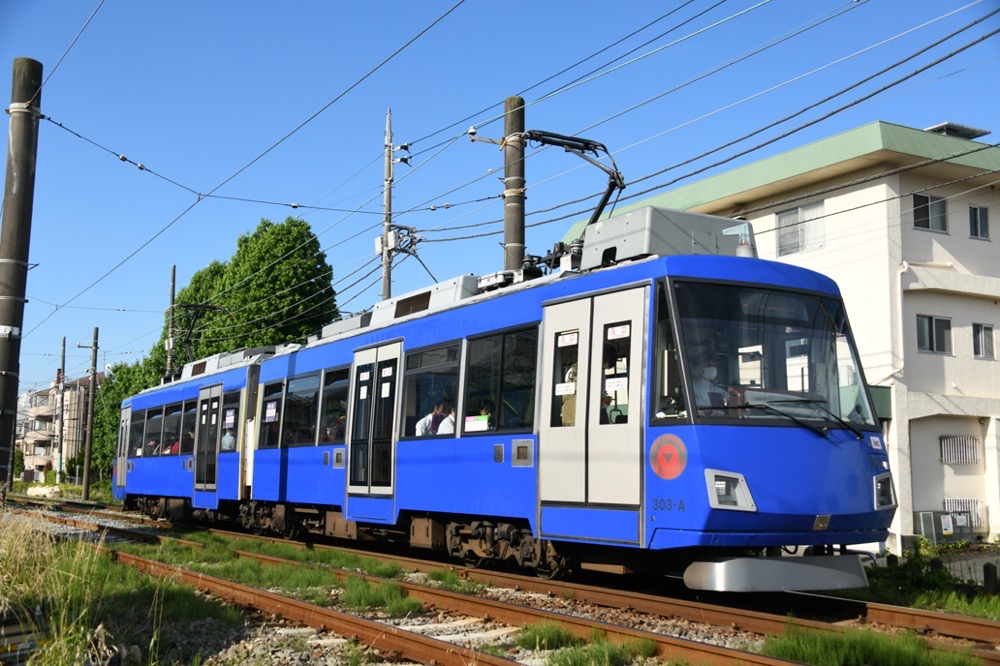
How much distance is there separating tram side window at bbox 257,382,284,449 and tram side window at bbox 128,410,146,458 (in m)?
8.90

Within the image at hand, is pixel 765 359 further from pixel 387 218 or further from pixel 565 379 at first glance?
pixel 387 218

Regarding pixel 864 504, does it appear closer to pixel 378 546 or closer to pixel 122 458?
pixel 378 546

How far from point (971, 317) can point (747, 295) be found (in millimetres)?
16128

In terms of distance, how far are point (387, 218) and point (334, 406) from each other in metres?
9.18

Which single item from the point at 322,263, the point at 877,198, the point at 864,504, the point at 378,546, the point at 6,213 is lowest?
the point at 378,546

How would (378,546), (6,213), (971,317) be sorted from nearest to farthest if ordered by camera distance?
(6,213), (378,546), (971,317)

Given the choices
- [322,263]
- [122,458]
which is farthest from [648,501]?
[322,263]

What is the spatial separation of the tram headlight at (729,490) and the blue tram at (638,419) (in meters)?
0.01

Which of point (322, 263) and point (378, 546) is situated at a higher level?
point (322, 263)

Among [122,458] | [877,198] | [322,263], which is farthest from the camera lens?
[322,263]

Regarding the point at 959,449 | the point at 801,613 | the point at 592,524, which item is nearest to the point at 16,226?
the point at 592,524

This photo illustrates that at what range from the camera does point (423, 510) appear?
40.3 ft

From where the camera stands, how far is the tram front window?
847 cm

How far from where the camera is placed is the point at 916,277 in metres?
21.3
